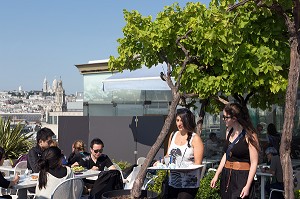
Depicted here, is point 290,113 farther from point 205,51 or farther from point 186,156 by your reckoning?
point 205,51

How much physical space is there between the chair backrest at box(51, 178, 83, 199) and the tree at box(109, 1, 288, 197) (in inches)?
29.3

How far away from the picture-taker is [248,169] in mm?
4297

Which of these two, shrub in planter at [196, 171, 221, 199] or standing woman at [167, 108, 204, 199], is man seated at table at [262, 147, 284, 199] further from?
standing woman at [167, 108, 204, 199]

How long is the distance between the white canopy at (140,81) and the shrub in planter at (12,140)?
137 inches

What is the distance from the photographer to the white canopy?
353 inches

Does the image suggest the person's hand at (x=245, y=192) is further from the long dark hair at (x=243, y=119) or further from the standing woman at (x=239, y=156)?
the long dark hair at (x=243, y=119)

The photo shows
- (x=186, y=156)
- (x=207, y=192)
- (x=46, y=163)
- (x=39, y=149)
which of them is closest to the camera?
(x=186, y=156)

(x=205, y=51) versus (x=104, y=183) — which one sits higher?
(x=205, y=51)

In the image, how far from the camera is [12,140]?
38.2 ft

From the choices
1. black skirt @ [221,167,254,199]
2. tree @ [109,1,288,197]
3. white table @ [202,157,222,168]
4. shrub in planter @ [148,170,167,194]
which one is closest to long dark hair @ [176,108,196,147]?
black skirt @ [221,167,254,199]

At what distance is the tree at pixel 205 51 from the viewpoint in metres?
5.84

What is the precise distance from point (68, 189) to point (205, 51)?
265 cm

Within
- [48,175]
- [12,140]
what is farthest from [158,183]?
[12,140]

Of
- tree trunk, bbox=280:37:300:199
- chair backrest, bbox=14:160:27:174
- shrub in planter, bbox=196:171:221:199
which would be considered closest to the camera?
tree trunk, bbox=280:37:300:199
